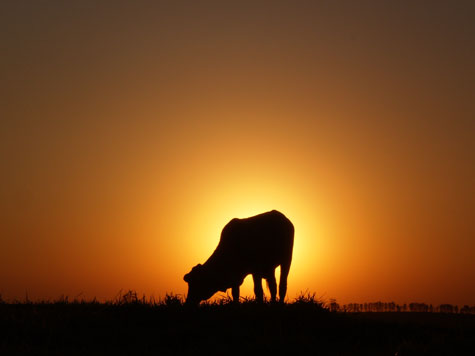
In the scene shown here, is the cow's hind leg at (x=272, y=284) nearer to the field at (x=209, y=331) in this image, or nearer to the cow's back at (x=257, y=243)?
the cow's back at (x=257, y=243)

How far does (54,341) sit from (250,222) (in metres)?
8.76

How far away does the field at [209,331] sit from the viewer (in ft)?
33.5

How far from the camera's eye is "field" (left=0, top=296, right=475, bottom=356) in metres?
10.2

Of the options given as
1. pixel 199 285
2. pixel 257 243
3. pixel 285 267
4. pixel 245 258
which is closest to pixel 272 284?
pixel 285 267

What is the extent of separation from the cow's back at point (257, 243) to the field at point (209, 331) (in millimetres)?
4293

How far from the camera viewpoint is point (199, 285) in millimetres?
17688

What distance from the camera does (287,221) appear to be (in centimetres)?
1889

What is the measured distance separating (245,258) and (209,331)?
696 cm

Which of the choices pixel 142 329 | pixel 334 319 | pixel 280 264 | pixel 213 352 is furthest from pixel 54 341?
pixel 280 264

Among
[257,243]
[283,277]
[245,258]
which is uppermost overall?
[257,243]

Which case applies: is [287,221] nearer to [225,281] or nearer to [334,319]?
[225,281]

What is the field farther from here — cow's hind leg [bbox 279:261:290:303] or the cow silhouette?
cow's hind leg [bbox 279:261:290:303]

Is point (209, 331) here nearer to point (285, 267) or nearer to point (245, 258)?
point (245, 258)

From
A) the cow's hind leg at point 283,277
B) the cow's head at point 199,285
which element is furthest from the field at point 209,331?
the cow's hind leg at point 283,277
